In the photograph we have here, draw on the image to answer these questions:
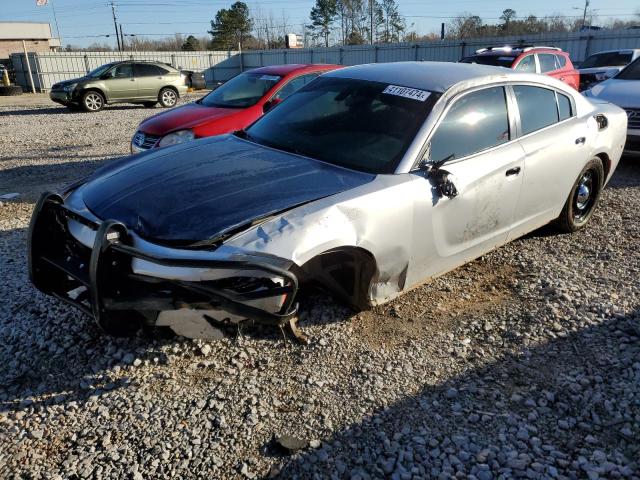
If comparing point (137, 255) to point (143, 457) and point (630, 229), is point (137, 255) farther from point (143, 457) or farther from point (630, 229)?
point (630, 229)

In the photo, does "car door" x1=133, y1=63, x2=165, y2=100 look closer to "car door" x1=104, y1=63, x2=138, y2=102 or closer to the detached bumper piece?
"car door" x1=104, y1=63, x2=138, y2=102

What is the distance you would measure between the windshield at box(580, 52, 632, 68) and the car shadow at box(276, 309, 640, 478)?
51.2 feet

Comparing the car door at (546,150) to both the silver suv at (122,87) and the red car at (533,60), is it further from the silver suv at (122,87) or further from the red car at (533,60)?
the silver suv at (122,87)

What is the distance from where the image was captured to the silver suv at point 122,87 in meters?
16.6

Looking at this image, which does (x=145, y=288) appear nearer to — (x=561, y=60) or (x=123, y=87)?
(x=561, y=60)

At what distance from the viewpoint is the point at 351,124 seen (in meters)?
3.81

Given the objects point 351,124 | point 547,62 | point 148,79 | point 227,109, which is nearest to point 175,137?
point 227,109

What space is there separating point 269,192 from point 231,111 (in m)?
4.40

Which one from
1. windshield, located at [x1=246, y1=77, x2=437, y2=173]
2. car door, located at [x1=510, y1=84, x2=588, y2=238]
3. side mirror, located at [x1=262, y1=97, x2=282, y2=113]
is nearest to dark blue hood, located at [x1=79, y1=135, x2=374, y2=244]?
windshield, located at [x1=246, y1=77, x2=437, y2=173]

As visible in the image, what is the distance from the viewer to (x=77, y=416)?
271 centimetres

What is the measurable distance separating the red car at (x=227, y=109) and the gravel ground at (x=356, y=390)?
2957mm

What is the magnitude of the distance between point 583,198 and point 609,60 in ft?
44.4

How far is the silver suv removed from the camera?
655 inches

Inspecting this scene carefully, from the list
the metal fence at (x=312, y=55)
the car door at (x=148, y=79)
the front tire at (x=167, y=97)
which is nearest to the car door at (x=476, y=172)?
the car door at (x=148, y=79)
